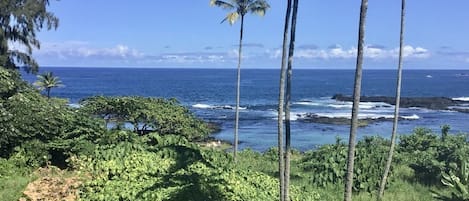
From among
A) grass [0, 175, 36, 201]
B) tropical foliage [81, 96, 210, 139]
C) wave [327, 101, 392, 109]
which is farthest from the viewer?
wave [327, 101, 392, 109]

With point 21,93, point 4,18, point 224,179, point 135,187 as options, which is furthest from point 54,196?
point 4,18

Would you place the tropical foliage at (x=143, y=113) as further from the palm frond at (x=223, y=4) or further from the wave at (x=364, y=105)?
the wave at (x=364, y=105)

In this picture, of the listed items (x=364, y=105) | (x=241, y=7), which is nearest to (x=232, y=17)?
(x=241, y=7)

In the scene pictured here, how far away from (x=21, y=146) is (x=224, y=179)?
6491 mm

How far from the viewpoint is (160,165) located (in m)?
11.4

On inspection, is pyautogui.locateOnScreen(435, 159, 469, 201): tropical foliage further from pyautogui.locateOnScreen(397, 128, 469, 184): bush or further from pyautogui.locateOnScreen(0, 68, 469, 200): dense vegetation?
pyautogui.locateOnScreen(397, 128, 469, 184): bush

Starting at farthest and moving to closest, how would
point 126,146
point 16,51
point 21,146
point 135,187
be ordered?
point 16,51 → point 21,146 → point 126,146 → point 135,187

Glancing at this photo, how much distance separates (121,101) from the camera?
28.1 meters

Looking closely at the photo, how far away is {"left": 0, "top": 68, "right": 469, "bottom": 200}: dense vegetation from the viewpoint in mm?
10391

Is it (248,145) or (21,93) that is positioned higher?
(21,93)

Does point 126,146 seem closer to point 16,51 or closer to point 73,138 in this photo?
point 73,138

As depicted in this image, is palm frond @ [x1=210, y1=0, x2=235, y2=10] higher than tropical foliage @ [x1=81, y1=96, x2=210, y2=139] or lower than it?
higher

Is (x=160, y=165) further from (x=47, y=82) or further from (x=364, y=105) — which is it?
(x=364, y=105)

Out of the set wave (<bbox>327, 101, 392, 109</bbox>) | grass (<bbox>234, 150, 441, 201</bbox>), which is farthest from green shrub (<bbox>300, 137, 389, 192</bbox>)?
wave (<bbox>327, 101, 392, 109</bbox>)
